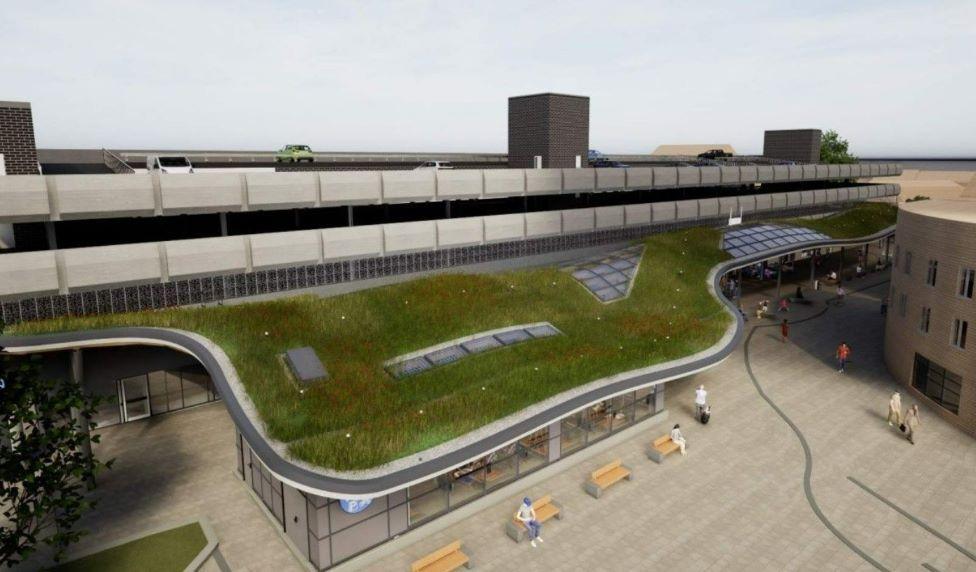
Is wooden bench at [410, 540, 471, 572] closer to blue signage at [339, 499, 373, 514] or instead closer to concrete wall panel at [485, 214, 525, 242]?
blue signage at [339, 499, 373, 514]

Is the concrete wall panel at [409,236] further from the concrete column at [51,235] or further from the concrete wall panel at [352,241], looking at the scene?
the concrete column at [51,235]

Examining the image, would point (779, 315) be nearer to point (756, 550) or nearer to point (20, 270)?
point (756, 550)

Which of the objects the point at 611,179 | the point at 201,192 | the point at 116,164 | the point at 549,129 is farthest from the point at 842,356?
the point at 116,164


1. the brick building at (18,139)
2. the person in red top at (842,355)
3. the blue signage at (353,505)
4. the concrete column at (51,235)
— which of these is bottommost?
the person in red top at (842,355)

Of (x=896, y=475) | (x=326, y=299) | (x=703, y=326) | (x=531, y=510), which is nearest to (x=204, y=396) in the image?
(x=326, y=299)

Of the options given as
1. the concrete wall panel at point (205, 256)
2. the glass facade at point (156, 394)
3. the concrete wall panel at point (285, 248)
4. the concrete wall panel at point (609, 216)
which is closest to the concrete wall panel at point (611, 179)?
the concrete wall panel at point (609, 216)

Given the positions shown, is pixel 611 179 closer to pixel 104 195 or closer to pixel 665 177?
pixel 665 177
